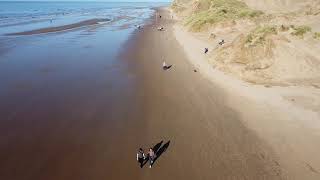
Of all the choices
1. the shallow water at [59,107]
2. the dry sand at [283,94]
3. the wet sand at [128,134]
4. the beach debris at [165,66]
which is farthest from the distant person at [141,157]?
the beach debris at [165,66]

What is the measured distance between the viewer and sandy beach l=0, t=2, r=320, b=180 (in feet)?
55.6

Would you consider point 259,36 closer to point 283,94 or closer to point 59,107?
point 283,94

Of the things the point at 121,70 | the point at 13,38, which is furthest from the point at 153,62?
the point at 13,38

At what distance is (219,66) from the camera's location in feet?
108

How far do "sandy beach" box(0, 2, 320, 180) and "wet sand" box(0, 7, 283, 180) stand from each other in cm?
6

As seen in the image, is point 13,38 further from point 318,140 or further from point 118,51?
point 318,140

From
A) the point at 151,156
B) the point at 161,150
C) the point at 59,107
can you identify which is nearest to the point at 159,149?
the point at 161,150

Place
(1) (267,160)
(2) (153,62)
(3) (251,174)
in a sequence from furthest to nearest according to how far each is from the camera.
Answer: (2) (153,62) < (1) (267,160) < (3) (251,174)

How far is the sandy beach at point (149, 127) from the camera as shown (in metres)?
17.0

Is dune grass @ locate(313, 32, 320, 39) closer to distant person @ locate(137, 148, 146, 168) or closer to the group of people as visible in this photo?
the group of people

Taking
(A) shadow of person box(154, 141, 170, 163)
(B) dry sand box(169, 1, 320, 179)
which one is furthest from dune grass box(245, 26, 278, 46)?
(A) shadow of person box(154, 141, 170, 163)

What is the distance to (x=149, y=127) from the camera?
2161cm

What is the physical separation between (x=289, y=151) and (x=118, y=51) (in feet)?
101

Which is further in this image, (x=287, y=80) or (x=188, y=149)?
(x=287, y=80)
